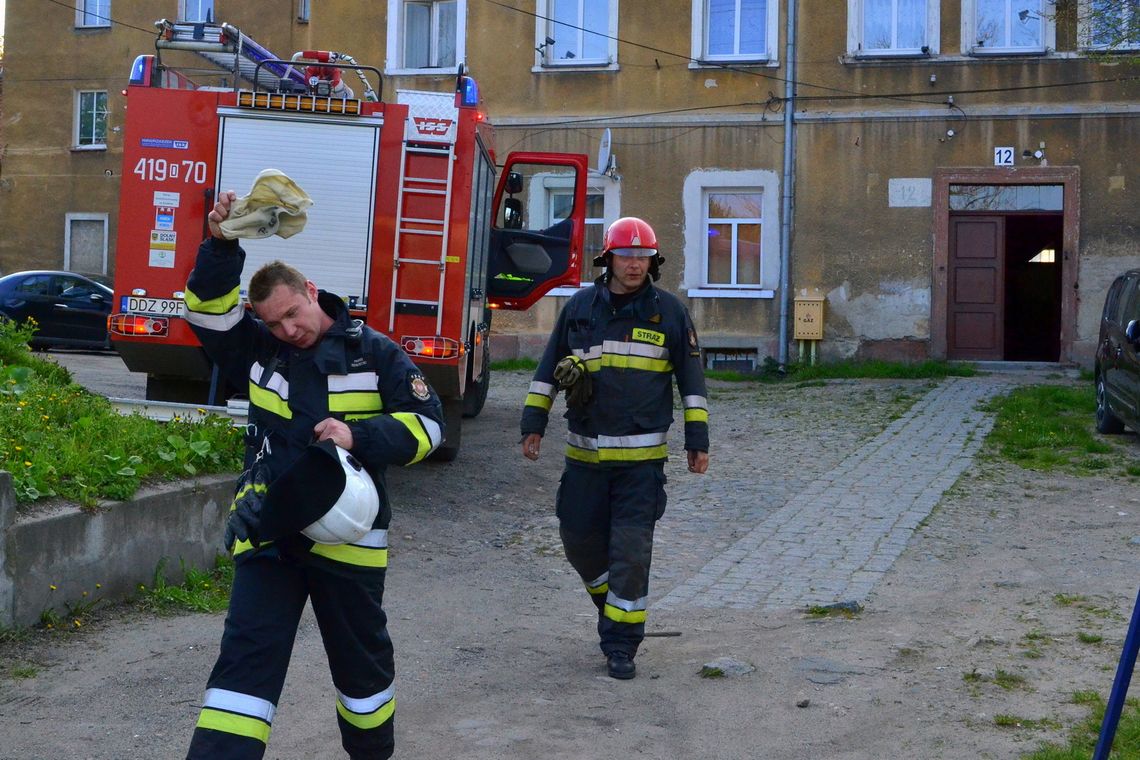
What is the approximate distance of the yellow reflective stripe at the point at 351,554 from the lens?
4.13 m

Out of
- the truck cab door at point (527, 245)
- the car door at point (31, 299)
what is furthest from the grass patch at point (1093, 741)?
the car door at point (31, 299)

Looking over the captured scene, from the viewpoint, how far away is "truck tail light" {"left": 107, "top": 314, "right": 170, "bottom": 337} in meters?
10.2

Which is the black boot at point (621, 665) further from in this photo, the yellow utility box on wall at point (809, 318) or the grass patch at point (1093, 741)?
the yellow utility box on wall at point (809, 318)

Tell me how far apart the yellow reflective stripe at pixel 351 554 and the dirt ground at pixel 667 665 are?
1.03m

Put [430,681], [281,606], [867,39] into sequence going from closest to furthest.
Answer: [281,606]
[430,681]
[867,39]

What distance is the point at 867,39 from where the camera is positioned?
21.5 meters

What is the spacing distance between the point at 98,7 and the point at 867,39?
19.0 m

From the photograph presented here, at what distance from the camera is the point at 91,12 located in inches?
1245

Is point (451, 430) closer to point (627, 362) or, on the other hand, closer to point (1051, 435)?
point (627, 362)

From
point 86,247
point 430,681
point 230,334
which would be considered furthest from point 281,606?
point 86,247

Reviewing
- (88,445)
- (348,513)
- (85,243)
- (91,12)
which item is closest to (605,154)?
(85,243)

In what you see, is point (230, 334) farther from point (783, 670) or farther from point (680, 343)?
point (783, 670)

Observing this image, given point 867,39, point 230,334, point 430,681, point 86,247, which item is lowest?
point 430,681

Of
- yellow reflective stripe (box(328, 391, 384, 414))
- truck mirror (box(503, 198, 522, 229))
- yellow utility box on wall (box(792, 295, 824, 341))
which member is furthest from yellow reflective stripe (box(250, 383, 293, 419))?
yellow utility box on wall (box(792, 295, 824, 341))
